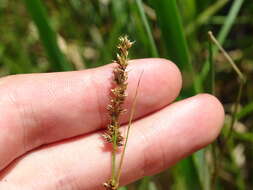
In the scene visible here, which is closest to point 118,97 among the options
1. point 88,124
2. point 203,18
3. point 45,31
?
point 88,124

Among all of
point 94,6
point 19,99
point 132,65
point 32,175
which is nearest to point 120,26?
point 94,6

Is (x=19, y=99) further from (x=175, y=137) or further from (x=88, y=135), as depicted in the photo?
(x=175, y=137)

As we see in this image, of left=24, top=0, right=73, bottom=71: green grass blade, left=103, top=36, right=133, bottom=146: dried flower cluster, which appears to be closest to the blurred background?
left=24, top=0, right=73, bottom=71: green grass blade

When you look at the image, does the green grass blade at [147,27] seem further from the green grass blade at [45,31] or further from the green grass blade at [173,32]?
the green grass blade at [45,31]

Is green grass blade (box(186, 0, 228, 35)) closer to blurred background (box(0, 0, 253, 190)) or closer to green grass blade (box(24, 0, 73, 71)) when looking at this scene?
blurred background (box(0, 0, 253, 190))

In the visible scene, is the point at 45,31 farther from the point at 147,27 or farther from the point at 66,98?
the point at 147,27

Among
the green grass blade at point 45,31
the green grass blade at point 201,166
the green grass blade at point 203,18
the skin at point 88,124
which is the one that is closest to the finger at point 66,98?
the skin at point 88,124

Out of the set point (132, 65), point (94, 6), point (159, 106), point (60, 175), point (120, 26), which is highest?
point (94, 6)
